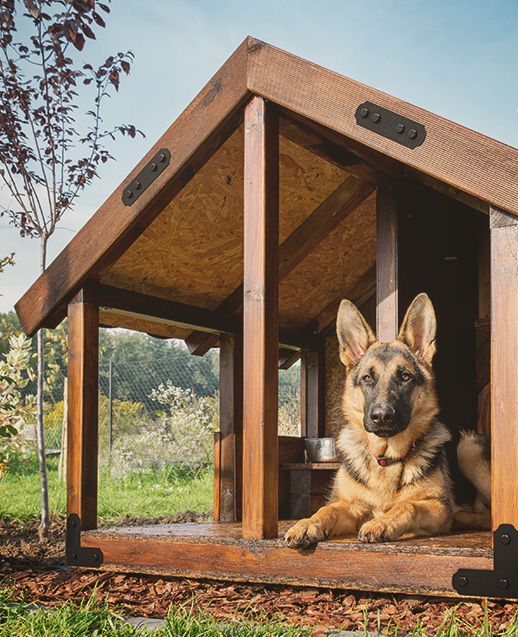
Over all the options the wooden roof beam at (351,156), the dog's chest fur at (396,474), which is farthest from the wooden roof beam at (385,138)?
the dog's chest fur at (396,474)

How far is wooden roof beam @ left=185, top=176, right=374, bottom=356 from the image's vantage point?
6449 mm

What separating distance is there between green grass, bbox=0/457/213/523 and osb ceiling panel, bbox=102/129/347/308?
3.62 metres

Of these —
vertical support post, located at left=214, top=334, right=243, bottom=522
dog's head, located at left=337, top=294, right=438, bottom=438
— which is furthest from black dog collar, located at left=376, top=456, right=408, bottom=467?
vertical support post, located at left=214, top=334, right=243, bottom=522

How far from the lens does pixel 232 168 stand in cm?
594

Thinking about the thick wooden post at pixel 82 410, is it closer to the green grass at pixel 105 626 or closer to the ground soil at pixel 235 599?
the ground soil at pixel 235 599

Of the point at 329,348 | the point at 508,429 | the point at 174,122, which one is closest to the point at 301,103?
the point at 174,122

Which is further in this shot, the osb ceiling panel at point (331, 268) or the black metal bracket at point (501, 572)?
the osb ceiling panel at point (331, 268)

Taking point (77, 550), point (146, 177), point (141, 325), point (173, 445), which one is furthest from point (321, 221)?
point (173, 445)

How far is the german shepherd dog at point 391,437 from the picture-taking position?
16.0 feet

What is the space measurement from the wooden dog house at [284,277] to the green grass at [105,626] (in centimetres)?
81

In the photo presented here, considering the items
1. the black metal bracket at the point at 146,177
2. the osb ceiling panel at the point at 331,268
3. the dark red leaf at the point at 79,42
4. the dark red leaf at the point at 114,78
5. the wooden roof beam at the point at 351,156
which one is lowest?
the osb ceiling panel at the point at 331,268

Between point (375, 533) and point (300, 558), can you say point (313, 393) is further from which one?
point (375, 533)

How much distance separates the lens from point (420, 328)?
527cm

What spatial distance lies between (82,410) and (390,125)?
2.79m
